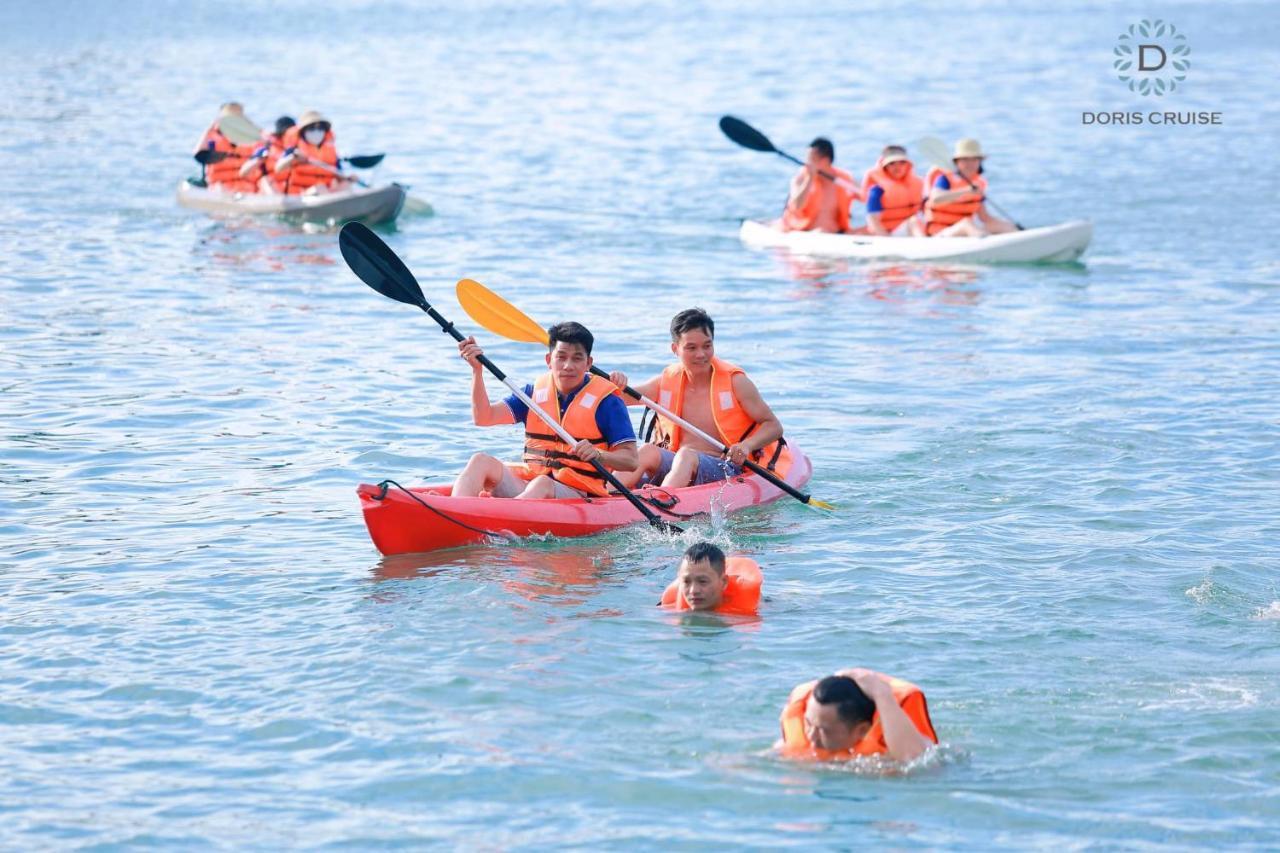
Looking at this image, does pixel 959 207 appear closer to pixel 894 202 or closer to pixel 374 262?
pixel 894 202

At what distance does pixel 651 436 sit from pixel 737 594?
102 inches

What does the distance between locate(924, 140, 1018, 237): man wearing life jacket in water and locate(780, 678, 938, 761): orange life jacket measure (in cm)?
1138

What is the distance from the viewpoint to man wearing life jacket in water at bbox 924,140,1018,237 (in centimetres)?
1669

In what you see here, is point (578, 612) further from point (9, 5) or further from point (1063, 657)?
point (9, 5)

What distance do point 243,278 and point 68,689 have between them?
402 inches

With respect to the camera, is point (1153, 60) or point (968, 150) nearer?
point (968, 150)

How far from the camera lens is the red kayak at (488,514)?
8.20 meters

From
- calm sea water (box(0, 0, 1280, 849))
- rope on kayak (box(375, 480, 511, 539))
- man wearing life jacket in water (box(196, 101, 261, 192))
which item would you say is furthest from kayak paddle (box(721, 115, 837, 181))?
rope on kayak (box(375, 480, 511, 539))

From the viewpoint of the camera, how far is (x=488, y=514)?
8.40 metres

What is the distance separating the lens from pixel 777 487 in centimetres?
948

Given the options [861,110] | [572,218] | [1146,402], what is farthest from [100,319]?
[861,110]

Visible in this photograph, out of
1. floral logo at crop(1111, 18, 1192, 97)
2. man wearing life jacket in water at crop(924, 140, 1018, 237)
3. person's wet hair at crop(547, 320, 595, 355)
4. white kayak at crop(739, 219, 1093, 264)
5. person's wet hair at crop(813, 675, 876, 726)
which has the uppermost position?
floral logo at crop(1111, 18, 1192, 97)

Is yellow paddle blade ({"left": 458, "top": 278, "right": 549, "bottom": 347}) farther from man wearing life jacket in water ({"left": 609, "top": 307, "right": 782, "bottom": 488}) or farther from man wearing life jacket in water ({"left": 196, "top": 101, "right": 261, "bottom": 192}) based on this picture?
man wearing life jacket in water ({"left": 196, "top": 101, "right": 261, "bottom": 192})

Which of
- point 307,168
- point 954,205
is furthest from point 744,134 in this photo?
point 307,168
